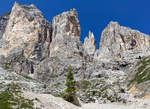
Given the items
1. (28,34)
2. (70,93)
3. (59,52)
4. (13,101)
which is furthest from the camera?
(28,34)

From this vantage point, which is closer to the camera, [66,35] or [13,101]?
[13,101]

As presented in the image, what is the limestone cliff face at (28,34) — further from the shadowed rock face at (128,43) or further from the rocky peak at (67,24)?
the shadowed rock face at (128,43)

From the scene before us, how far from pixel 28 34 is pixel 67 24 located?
3405cm

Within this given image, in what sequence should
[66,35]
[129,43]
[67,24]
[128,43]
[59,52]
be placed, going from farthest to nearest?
[128,43]
[129,43]
[67,24]
[66,35]
[59,52]

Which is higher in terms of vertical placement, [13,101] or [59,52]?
[59,52]

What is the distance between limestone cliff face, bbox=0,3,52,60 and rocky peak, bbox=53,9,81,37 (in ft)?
28.6

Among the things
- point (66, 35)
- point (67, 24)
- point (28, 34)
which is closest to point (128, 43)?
point (67, 24)

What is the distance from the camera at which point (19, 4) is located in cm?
19450

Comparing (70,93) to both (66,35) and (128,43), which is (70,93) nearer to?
(66,35)

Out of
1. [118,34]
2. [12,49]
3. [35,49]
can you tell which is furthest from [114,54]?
[12,49]

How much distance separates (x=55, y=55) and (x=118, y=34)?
80.2 metres

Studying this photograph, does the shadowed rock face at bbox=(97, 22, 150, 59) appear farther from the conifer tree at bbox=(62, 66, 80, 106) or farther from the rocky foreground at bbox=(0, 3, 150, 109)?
the conifer tree at bbox=(62, 66, 80, 106)

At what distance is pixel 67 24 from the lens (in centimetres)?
16812

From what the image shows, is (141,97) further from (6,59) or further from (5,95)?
(6,59)
